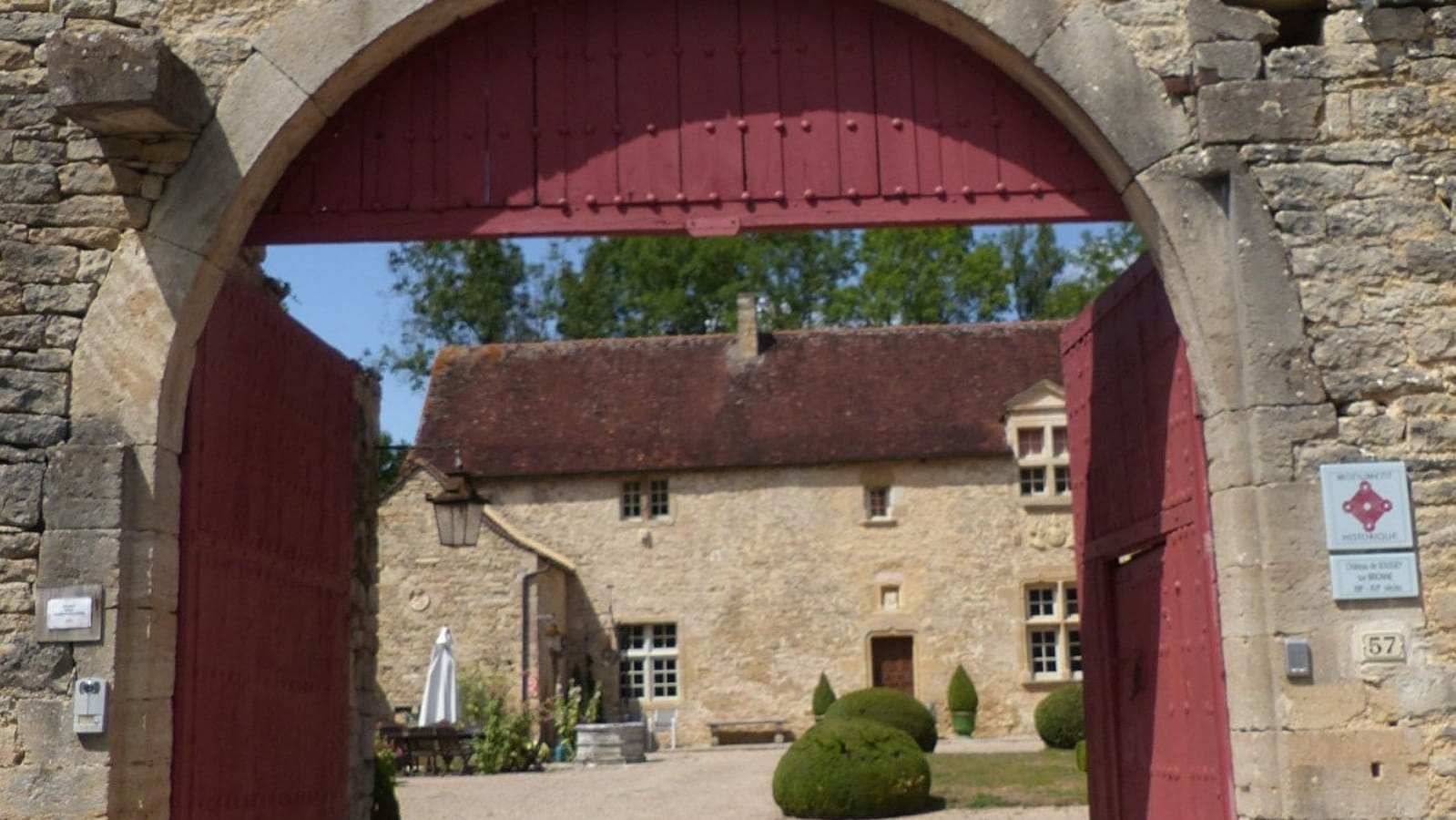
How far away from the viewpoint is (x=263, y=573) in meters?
6.27

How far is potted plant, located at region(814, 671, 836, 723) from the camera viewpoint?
835 inches

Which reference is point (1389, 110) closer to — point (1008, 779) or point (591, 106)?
point (591, 106)

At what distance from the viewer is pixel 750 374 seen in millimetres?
23953

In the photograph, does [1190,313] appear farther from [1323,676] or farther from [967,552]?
[967,552]

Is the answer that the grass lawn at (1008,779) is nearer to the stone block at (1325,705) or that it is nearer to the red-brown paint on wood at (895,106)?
the stone block at (1325,705)

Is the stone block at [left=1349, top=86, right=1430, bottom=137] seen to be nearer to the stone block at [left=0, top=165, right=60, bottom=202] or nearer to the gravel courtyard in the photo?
the stone block at [left=0, top=165, right=60, bottom=202]

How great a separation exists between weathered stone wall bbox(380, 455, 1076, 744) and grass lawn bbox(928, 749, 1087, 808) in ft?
14.4

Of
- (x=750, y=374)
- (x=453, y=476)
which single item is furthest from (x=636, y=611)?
(x=453, y=476)

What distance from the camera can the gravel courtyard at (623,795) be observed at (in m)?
12.5

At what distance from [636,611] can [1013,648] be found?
521cm

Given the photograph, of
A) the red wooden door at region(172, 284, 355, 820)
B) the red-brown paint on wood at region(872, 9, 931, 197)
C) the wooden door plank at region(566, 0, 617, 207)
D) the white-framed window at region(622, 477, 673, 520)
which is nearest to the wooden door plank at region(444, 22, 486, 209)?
the wooden door plank at region(566, 0, 617, 207)

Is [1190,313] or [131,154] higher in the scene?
[131,154]

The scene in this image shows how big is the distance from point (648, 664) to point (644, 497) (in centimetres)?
233

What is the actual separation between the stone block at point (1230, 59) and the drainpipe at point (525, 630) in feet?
53.5
